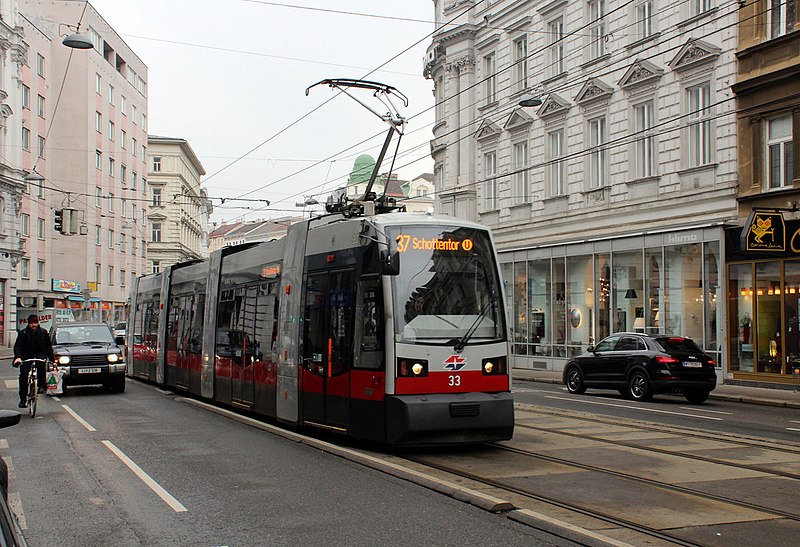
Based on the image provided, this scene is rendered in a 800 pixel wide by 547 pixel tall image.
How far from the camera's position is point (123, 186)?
73375 millimetres

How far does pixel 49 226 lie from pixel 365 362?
53.0 meters

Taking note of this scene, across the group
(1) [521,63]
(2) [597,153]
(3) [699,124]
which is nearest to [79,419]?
(3) [699,124]

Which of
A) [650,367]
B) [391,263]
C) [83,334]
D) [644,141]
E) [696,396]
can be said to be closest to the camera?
[391,263]

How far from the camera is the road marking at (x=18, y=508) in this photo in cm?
743

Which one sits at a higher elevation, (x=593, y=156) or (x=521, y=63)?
(x=521, y=63)

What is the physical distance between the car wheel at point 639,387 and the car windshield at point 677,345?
82 centimetres

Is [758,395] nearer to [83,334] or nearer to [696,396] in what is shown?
[696,396]

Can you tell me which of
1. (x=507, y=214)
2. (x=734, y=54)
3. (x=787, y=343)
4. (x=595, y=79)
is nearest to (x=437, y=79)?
(x=507, y=214)

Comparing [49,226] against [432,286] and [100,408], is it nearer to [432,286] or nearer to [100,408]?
[100,408]

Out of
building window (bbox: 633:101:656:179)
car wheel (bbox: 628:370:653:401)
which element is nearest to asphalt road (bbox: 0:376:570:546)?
car wheel (bbox: 628:370:653:401)

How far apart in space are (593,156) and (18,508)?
2584 cm

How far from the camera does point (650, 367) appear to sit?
67.3 ft

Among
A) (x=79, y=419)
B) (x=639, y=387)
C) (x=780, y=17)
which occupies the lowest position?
(x=79, y=419)

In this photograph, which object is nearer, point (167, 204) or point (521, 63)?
point (521, 63)
